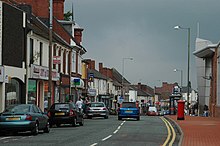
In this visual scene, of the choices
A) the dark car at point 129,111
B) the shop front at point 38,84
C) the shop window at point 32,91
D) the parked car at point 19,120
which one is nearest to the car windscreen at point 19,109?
the parked car at point 19,120

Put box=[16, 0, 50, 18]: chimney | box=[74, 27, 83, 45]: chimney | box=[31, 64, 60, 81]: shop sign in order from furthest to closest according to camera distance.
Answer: box=[74, 27, 83, 45]: chimney
box=[16, 0, 50, 18]: chimney
box=[31, 64, 60, 81]: shop sign

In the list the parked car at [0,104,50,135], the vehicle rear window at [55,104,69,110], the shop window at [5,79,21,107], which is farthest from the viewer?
the shop window at [5,79,21,107]

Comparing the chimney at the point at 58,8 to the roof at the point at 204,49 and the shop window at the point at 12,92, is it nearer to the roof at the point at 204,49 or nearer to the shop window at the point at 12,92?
the roof at the point at 204,49

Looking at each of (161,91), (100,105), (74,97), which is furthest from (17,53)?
(161,91)

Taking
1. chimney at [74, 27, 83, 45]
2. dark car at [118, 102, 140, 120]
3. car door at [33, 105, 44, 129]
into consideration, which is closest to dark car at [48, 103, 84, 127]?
car door at [33, 105, 44, 129]

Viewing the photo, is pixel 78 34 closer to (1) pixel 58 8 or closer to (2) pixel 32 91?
(1) pixel 58 8

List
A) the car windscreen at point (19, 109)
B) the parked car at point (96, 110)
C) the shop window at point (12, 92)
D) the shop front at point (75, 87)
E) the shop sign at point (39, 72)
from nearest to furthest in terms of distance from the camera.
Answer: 1. the car windscreen at point (19, 109)
2. the shop window at point (12, 92)
3. the shop sign at point (39, 72)
4. the parked car at point (96, 110)
5. the shop front at point (75, 87)

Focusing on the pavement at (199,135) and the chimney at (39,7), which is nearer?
the pavement at (199,135)

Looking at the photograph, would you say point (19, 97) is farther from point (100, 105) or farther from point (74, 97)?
point (74, 97)

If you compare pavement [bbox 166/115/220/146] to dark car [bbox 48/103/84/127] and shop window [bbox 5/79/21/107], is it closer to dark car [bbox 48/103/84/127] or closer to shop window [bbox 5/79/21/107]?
dark car [bbox 48/103/84/127]

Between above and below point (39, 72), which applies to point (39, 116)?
below

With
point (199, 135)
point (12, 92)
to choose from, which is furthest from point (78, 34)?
point (199, 135)

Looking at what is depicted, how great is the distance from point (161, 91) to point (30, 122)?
557ft

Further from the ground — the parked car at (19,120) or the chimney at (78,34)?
the chimney at (78,34)
